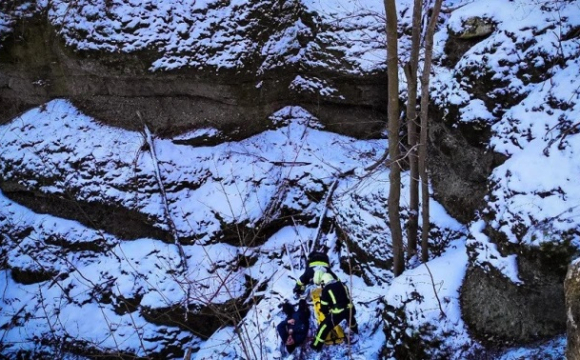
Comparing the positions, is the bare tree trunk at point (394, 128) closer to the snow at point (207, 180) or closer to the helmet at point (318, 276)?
the snow at point (207, 180)

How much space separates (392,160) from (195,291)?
4.24 meters

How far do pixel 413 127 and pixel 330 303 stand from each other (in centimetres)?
254

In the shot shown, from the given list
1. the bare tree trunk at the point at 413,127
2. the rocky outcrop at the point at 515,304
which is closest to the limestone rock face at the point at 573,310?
the rocky outcrop at the point at 515,304

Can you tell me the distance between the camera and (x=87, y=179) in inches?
431

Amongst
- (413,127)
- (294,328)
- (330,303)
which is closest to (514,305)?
(330,303)

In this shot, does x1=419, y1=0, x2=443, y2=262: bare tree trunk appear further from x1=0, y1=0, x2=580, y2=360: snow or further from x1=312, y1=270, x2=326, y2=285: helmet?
x1=312, y1=270, x2=326, y2=285: helmet

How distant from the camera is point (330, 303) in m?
6.89

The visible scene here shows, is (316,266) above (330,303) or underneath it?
above

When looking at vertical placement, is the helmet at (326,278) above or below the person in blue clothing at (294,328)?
above

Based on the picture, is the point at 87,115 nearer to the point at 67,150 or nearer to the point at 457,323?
the point at 67,150

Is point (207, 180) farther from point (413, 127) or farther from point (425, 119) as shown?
point (425, 119)

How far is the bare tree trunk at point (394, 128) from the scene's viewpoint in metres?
6.55

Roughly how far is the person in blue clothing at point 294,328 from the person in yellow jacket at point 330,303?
25 centimetres

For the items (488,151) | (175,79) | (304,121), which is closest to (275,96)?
(304,121)
